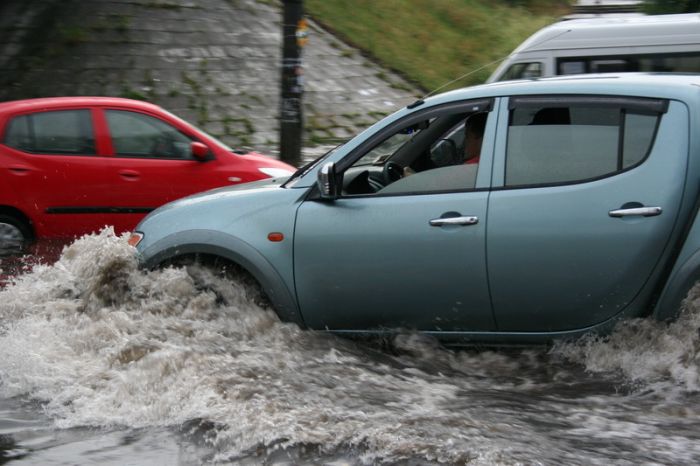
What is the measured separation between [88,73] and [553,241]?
559 inches

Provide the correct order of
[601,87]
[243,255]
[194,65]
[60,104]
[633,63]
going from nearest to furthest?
1. [601,87]
2. [243,255]
3. [60,104]
4. [633,63]
5. [194,65]

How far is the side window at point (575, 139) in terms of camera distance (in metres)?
5.21

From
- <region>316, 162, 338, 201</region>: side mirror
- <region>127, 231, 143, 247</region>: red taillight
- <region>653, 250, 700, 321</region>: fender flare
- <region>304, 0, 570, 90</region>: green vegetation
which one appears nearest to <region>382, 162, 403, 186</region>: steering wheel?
<region>316, 162, 338, 201</region>: side mirror

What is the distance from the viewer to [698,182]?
509 cm

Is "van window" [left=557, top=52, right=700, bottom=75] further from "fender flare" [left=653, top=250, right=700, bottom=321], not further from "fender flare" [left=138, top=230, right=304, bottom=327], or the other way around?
"fender flare" [left=138, top=230, right=304, bottom=327]

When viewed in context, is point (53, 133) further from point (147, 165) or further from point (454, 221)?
point (454, 221)

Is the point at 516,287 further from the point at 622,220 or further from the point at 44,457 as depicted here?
the point at 44,457

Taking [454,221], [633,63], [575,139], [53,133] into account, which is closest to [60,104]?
[53,133]

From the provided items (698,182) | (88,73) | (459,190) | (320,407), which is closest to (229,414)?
(320,407)

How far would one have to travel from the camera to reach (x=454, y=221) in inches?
208

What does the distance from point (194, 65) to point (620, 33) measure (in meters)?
9.37

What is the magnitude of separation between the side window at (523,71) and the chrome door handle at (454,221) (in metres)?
7.05

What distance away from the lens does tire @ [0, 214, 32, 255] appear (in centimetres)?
909

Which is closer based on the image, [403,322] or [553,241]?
[553,241]
